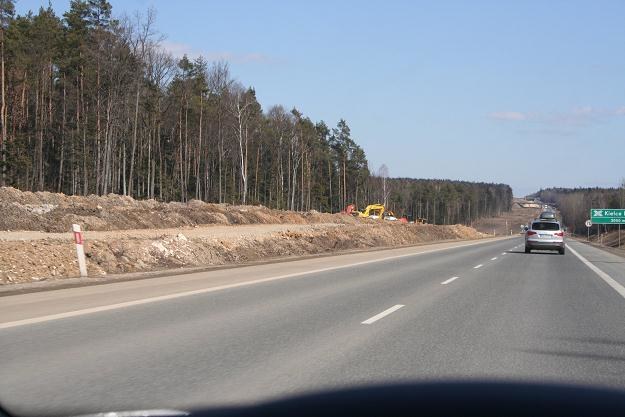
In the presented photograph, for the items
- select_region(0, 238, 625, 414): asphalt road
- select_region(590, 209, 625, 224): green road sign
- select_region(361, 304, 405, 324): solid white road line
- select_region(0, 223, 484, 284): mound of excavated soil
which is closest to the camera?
select_region(0, 238, 625, 414): asphalt road

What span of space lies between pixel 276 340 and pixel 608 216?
78.2 meters

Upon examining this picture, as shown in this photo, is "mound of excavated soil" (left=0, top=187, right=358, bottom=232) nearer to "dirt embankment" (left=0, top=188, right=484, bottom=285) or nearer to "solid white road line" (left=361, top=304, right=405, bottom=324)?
"dirt embankment" (left=0, top=188, right=484, bottom=285)

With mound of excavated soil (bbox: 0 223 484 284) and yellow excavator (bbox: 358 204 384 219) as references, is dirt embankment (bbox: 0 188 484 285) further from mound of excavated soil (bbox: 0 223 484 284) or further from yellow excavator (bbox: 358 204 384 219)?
yellow excavator (bbox: 358 204 384 219)

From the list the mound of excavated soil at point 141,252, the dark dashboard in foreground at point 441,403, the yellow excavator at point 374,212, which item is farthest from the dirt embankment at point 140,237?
the yellow excavator at point 374,212

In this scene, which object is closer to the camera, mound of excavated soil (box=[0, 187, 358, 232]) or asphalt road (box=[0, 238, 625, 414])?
asphalt road (box=[0, 238, 625, 414])

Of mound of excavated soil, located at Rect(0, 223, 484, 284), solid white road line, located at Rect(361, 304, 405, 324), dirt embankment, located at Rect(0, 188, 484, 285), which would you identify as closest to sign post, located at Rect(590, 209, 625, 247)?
dirt embankment, located at Rect(0, 188, 484, 285)

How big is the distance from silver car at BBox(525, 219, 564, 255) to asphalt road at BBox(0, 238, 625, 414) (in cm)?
2052

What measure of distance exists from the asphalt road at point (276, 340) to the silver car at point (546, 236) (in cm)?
2052

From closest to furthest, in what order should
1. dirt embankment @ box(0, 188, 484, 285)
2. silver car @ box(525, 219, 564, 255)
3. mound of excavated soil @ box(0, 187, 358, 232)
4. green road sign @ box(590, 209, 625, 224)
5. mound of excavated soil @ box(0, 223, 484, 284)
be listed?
1. mound of excavated soil @ box(0, 223, 484, 284)
2. dirt embankment @ box(0, 188, 484, 285)
3. mound of excavated soil @ box(0, 187, 358, 232)
4. silver car @ box(525, 219, 564, 255)
5. green road sign @ box(590, 209, 625, 224)

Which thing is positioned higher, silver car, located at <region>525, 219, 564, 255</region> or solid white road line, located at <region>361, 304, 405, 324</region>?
silver car, located at <region>525, 219, 564, 255</region>

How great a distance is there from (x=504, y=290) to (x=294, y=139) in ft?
287

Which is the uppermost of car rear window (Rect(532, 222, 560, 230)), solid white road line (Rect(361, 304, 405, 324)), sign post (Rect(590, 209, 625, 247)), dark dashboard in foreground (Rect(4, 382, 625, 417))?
sign post (Rect(590, 209, 625, 247))

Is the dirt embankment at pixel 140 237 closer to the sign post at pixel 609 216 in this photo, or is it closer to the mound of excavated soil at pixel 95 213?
the mound of excavated soil at pixel 95 213

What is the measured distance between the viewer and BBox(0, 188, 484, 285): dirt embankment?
1905cm
